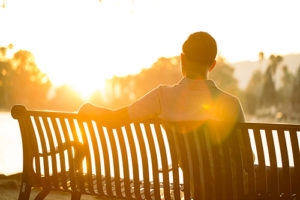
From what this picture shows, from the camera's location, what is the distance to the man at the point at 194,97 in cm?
298

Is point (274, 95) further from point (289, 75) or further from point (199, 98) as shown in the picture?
point (199, 98)

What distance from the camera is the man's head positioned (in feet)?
9.72

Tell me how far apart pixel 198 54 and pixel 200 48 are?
42mm

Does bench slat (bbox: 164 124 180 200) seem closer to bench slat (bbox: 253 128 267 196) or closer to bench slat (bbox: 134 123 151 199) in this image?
bench slat (bbox: 134 123 151 199)

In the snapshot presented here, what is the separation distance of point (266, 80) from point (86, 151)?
3361 inches

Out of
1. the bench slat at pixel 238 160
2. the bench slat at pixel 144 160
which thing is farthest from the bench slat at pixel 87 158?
the bench slat at pixel 238 160

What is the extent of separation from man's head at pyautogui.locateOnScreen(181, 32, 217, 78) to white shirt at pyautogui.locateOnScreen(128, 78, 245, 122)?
0.22 feet

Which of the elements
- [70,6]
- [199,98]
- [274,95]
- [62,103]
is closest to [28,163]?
[199,98]

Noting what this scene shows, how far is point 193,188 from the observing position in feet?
10.4

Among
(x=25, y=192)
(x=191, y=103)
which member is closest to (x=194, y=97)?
(x=191, y=103)

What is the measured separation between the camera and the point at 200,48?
2.97 metres

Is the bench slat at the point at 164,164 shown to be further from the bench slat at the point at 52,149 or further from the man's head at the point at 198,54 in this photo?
the bench slat at the point at 52,149

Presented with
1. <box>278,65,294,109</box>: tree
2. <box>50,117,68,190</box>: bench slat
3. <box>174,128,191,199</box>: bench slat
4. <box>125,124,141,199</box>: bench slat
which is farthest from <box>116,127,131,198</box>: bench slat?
<box>278,65,294,109</box>: tree

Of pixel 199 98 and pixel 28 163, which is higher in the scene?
pixel 199 98
